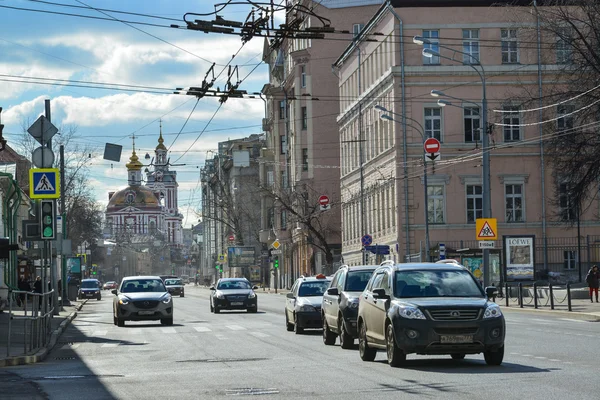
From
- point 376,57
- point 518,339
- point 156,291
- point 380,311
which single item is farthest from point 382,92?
point 380,311

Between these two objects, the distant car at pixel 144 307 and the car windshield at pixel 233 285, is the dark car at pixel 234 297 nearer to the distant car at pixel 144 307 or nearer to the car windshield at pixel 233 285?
the car windshield at pixel 233 285

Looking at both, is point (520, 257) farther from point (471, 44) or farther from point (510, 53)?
point (510, 53)

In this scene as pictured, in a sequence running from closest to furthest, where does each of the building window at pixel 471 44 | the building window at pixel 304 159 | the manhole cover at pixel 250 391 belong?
the manhole cover at pixel 250 391 < the building window at pixel 471 44 < the building window at pixel 304 159

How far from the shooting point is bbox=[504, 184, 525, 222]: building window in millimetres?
66438

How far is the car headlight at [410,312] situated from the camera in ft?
55.2

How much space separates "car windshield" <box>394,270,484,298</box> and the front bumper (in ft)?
3.14

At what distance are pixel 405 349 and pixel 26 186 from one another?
209 ft

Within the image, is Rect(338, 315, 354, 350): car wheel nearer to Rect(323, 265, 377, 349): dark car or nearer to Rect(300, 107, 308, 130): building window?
Rect(323, 265, 377, 349): dark car

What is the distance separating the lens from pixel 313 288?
100ft

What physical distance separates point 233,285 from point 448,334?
32615 mm

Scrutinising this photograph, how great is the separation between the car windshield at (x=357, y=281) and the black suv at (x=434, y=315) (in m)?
4.95

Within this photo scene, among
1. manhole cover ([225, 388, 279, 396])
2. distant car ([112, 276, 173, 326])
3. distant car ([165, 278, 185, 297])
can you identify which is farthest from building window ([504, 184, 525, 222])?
manhole cover ([225, 388, 279, 396])

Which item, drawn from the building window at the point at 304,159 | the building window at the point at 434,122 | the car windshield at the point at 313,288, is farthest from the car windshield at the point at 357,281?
the building window at the point at 304,159

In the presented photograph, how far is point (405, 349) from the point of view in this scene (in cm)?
1681
